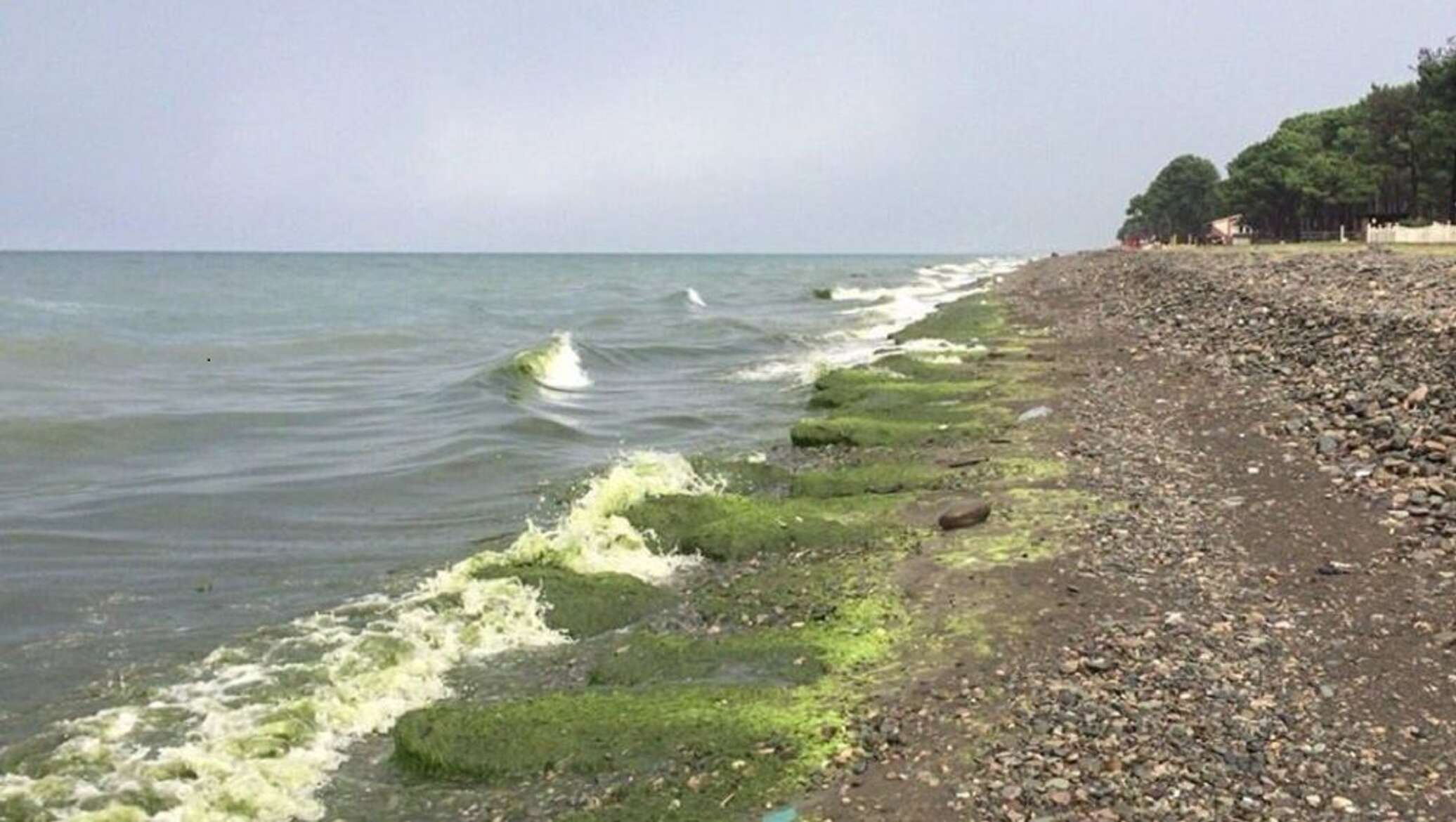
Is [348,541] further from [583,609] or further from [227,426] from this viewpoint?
[227,426]

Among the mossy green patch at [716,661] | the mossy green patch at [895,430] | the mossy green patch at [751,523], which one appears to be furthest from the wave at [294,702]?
the mossy green patch at [895,430]

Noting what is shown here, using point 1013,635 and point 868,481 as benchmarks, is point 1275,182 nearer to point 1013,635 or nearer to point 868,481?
point 868,481

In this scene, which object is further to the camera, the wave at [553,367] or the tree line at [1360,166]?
the tree line at [1360,166]

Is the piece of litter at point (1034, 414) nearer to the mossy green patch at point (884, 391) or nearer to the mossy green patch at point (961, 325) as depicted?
the mossy green patch at point (884, 391)

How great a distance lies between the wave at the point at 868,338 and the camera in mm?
32656

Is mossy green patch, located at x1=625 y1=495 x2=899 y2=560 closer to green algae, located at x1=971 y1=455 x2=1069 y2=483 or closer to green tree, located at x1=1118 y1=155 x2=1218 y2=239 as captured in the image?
green algae, located at x1=971 y1=455 x2=1069 y2=483

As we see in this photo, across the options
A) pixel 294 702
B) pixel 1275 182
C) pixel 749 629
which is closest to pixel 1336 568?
pixel 749 629

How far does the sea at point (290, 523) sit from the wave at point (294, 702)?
28 mm

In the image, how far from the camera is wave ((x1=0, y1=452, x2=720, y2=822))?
26.5ft

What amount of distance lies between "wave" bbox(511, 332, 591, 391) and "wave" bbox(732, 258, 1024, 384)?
4.87 meters

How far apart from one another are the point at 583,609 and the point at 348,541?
5.15 metres

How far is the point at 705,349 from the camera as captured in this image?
4212 centimetres

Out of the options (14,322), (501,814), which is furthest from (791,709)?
(14,322)

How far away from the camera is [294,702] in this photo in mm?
9562
